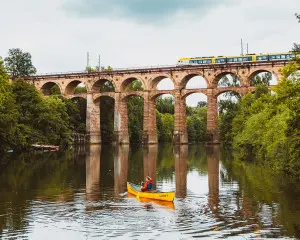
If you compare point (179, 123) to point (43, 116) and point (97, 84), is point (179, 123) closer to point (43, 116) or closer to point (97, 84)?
point (97, 84)

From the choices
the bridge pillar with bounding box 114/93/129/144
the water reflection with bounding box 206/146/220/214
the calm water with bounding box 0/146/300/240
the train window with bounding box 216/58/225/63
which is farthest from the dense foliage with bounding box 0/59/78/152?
the train window with bounding box 216/58/225/63

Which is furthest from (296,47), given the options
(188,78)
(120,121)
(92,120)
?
(92,120)

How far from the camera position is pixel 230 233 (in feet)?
53.4

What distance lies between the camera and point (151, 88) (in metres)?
81.8

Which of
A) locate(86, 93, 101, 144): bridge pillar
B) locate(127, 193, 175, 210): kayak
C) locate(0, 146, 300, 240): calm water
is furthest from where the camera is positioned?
locate(86, 93, 101, 144): bridge pillar

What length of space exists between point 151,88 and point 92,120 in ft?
42.2

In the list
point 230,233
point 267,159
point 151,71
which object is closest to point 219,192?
point 230,233

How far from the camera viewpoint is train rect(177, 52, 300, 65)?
2822 inches

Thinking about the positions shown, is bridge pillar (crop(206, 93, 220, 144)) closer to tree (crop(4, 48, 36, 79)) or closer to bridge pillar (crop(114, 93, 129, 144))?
bridge pillar (crop(114, 93, 129, 144))

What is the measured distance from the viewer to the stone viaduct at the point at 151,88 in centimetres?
7475

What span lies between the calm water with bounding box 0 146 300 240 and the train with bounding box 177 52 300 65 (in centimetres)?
3924

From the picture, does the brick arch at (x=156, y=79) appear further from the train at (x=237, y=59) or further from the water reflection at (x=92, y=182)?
the water reflection at (x=92, y=182)

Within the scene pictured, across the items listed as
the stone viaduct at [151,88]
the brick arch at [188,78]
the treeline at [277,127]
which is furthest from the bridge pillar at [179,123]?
the treeline at [277,127]

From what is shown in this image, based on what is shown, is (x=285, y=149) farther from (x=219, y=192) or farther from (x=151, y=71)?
(x=151, y=71)
